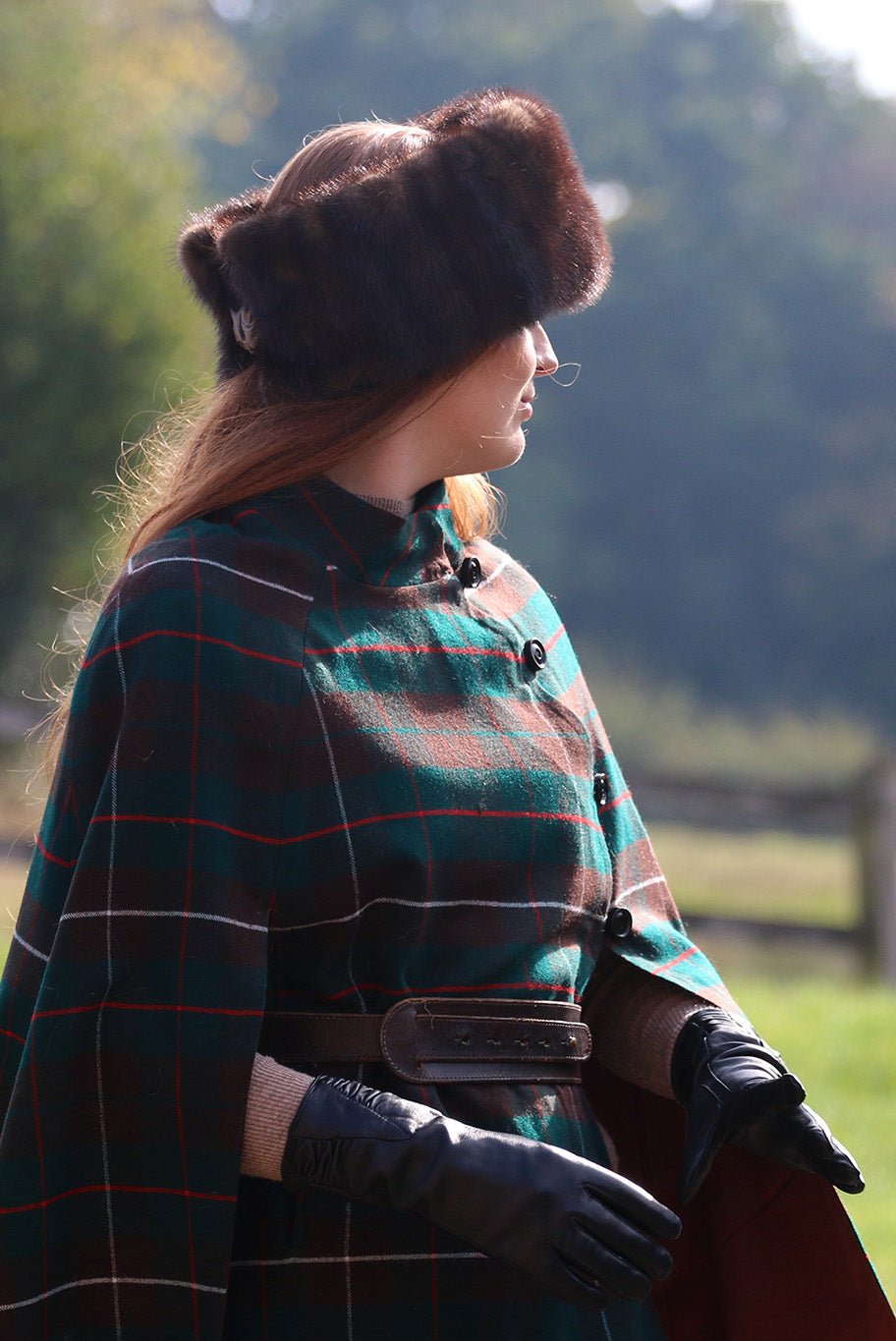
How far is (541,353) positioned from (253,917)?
0.76 m

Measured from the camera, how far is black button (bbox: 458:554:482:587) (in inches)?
73.5

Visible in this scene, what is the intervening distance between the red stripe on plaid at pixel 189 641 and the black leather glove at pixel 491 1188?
0.44 meters

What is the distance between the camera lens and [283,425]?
1737 millimetres

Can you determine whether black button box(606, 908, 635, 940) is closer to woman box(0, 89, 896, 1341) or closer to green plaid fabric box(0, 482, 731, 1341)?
woman box(0, 89, 896, 1341)

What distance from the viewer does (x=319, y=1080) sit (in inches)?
58.1

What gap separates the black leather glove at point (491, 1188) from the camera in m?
1.40

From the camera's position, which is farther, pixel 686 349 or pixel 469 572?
pixel 686 349

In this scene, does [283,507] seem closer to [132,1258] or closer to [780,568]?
[132,1258]

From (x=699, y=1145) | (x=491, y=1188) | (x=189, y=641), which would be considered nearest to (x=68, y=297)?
(x=189, y=641)

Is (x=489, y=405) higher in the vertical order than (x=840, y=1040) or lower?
higher

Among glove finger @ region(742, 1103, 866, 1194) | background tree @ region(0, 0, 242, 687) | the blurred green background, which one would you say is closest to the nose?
glove finger @ region(742, 1103, 866, 1194)

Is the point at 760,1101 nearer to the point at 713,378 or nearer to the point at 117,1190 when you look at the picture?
the point at 117,1190

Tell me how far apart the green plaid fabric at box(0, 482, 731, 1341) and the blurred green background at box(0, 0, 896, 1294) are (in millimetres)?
10775

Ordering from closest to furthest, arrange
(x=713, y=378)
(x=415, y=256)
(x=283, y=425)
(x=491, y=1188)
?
(x=491, y=1188) < (x=415, y=256) < (x=283, y=425) < (x=713, y=378)
